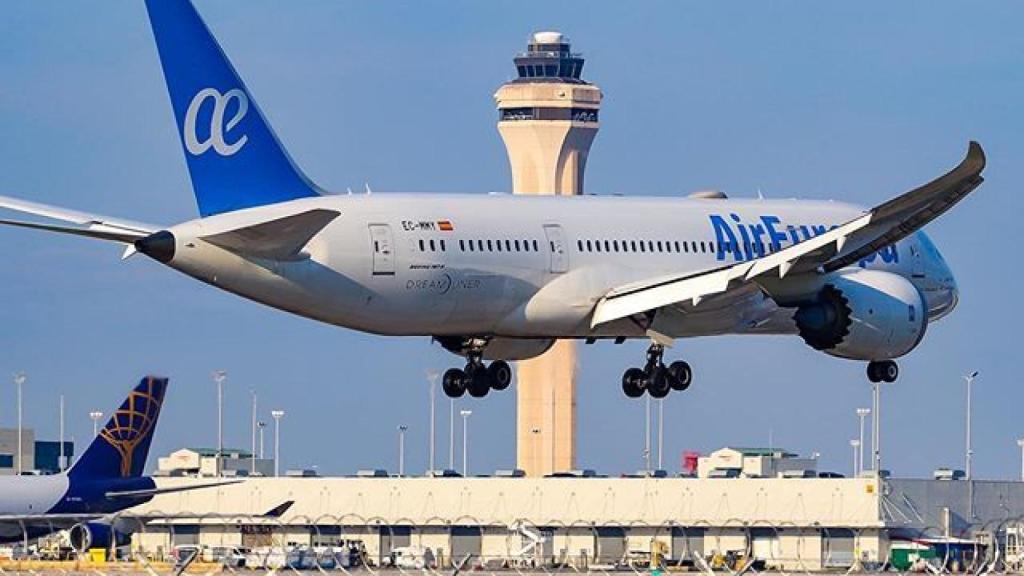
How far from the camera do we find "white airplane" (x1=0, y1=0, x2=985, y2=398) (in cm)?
6575

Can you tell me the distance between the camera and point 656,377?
242 ft

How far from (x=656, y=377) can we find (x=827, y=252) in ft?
23.6

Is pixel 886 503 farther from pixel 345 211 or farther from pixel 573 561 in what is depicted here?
pixel 345 211

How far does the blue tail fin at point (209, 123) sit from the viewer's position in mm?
67125

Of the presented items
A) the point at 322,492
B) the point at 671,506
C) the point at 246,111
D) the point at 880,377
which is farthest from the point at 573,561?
the point at 246,111

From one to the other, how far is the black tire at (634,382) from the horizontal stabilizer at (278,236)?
12.2 meters

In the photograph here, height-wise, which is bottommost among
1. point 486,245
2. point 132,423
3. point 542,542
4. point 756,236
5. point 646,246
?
point 542,542

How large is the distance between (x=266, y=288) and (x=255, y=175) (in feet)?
10.1

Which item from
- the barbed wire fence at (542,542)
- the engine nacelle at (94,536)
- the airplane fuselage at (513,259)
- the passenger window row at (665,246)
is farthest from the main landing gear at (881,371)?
the engine nacelle at (94,536)

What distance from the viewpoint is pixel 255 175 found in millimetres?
67438

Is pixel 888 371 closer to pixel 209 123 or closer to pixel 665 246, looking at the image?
pixel 665 246

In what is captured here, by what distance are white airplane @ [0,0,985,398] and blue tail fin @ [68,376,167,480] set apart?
110 feet

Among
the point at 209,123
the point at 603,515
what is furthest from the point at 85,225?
the point at 603,515

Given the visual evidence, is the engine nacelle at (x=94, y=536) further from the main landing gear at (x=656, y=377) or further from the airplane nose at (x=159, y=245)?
the airplane nose at (x=159, y=245)
